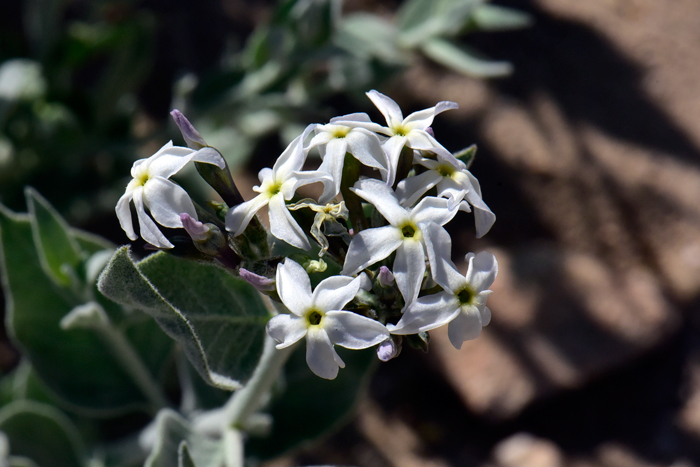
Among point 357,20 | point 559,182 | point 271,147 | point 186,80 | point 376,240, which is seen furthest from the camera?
point 271,147

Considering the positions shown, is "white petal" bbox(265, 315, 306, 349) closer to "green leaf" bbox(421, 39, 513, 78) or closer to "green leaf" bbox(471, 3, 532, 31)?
"green leaf" bbox(421, 39, 513, 78)

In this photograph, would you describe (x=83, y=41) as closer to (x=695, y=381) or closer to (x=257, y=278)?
(x=257, y=278)

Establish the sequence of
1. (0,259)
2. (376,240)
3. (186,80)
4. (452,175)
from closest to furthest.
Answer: (376,240)
(452,175)
(0,259)
(186,80)

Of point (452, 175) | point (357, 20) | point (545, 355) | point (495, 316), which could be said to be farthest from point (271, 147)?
point (452, 175)

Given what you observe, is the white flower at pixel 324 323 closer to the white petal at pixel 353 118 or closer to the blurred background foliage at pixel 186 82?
the white petal at pixel 353 118

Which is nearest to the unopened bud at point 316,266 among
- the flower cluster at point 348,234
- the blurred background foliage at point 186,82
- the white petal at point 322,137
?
the flower cluster at point 348,234

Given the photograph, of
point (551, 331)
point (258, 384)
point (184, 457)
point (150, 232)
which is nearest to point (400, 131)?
point (150, 232)
